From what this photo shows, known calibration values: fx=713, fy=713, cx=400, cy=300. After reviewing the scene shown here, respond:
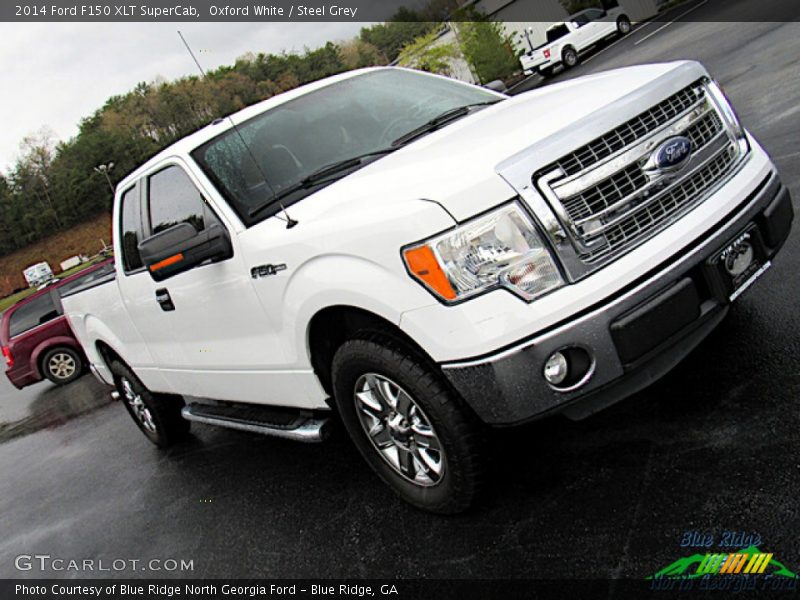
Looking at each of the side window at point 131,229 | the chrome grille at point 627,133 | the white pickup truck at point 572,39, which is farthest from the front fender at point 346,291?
the white pickup truck at point 572,39

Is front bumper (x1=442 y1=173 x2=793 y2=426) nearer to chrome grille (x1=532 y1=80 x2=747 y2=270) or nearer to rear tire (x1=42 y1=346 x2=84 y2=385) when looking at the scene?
chrome grille (x1=532 y1=80 x2=747 y2=270)

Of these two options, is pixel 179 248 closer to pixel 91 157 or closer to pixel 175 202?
pixel 175 202

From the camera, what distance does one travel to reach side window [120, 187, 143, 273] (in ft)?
15.8

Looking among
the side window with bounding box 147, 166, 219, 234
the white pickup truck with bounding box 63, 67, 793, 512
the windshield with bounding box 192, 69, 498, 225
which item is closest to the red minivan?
the side window with bounding box 147, 166, 219, 234

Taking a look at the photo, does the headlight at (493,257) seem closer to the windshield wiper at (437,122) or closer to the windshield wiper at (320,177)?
the windshield wiper at (320,177)

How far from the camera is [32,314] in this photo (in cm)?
1305

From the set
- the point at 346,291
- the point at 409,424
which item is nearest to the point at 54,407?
the point at 409,424

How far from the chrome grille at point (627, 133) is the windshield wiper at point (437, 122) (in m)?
1.21

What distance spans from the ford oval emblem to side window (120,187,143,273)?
11.0 ft

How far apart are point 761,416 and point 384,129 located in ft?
7.84

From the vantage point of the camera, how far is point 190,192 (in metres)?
4.05

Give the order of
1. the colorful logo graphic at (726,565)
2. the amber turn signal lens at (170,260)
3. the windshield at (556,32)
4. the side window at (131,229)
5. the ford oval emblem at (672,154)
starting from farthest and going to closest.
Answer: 1. the windshield at (556,32)
2. the side window at (131,229)
3. the amber turn signal lens at (170,260)
4. the ford oval emblem at (672,154)
5. the colorful logo graphic at (726,565)

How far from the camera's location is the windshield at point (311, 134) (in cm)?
378

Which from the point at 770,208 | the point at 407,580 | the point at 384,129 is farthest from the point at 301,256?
the point at 770,208
